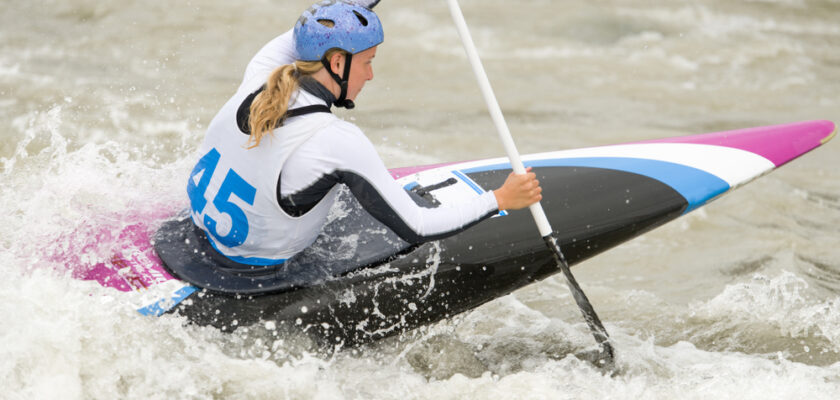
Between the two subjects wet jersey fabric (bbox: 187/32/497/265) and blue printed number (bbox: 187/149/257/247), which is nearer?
wet jersey fabric (bbox: 187/32/497/265)

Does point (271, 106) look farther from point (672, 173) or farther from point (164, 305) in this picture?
point (672, 173)

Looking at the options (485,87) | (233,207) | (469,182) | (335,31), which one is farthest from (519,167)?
(233,207)

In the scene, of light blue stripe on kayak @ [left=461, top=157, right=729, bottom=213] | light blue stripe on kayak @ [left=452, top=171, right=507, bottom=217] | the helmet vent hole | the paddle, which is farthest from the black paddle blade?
the helmet vent hole

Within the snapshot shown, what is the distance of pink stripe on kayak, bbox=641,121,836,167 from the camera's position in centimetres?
362

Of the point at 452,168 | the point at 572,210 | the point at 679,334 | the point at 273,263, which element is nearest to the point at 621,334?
the point at 679,334

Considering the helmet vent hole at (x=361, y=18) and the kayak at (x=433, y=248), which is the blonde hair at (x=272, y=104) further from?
the kayak at (x=433, y=248)

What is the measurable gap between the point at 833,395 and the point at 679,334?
74 cm

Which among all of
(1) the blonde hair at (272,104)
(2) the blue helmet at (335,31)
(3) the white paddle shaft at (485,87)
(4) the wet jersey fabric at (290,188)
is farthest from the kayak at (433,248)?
(2) the blue helmet at (335,31)

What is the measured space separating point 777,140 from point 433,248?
5.74 feet

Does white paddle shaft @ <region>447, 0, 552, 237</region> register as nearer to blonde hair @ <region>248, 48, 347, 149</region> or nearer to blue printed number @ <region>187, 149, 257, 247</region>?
blonde hair @ <region>248, 48, 347, 149</region>

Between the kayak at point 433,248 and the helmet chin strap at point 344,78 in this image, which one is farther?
the kayak at point 433,248

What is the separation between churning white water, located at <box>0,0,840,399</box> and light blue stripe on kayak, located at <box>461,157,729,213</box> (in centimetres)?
61

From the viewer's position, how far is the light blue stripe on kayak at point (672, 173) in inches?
136

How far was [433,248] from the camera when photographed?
9.88 ft
